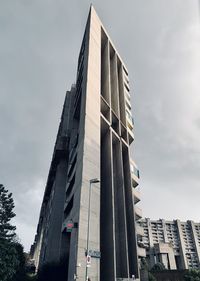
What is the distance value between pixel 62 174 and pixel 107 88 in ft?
71.8

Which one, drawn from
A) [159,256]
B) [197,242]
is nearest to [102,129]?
[159,256]

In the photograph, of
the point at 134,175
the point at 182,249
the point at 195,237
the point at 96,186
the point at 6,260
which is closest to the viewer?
the point at 96,186

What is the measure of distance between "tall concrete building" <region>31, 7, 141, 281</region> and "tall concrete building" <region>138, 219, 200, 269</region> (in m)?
89.4

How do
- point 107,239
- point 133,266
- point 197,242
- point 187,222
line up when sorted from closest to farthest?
point 107,239 → point 133,266 → point 197,242 → point 187,222

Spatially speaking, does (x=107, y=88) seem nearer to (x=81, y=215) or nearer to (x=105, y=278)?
(x=81, y=215)

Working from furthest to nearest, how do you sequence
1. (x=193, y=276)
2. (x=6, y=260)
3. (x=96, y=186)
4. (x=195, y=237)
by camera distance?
(x=195, y=237) → (x=193, y=276) → (x=6, y=260) → (x=96, y=186)

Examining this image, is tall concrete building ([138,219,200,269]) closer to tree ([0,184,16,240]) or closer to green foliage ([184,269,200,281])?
green foliage ([184,269,200,281])

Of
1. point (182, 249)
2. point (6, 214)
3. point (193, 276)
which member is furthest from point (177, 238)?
point (6, 214)

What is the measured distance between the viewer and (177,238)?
134500 mm

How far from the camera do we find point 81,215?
2467 cm

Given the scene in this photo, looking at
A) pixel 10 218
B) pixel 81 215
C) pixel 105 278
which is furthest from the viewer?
pixel 10 218

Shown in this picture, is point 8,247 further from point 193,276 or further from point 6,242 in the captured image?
point 193,276

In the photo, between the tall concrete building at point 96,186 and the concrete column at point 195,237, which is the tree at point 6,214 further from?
the concrete column at point 195,237

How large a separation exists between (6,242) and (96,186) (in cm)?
1696
